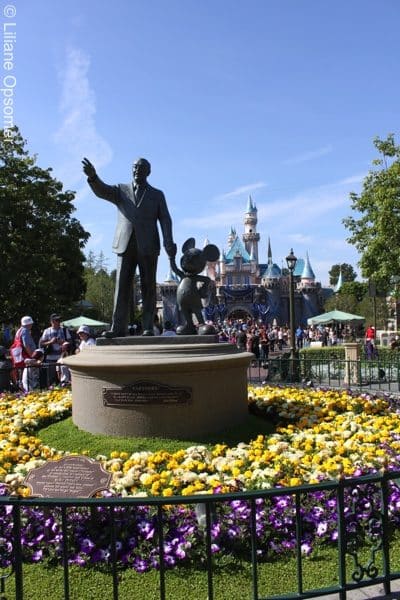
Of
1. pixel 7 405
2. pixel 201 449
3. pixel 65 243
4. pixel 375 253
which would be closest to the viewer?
pixel 201 449

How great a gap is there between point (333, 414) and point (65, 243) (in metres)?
23.3

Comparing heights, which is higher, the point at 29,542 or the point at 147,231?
the point at 147,231

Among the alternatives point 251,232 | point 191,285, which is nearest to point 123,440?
point 191,285

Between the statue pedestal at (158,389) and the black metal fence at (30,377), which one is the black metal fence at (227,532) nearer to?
the statue pedestal at (158,389)

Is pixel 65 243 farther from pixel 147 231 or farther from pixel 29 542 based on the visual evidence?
pixel 29 542

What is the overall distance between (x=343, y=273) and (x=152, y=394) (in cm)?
11060

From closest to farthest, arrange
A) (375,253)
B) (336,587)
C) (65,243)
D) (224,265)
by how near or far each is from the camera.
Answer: (336,587) < (375,253) < (65,243) < (224,265)

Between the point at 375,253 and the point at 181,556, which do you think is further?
the point at 375,253

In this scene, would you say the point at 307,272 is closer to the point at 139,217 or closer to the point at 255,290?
the point at 255,290

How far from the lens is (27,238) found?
25.6 metres

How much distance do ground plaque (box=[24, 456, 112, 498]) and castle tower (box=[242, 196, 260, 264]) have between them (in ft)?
348

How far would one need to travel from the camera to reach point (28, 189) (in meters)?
26.0

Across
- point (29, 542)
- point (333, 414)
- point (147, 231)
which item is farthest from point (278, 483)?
point (147, 231)

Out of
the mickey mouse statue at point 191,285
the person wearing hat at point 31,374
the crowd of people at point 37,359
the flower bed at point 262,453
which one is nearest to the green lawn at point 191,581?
the flower bed at point 262,453
